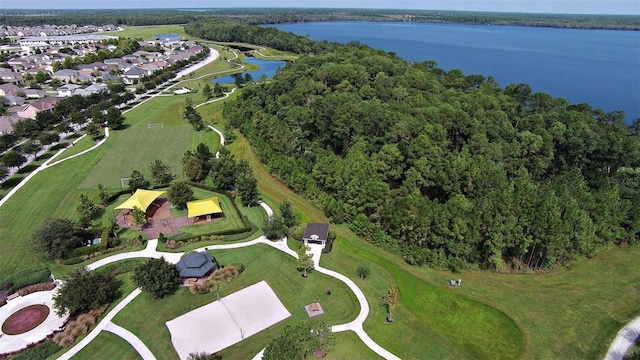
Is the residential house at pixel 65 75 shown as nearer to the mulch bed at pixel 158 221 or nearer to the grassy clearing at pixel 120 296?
the mulch bed at pixel 158 221

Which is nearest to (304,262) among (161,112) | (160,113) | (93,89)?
(160,113)

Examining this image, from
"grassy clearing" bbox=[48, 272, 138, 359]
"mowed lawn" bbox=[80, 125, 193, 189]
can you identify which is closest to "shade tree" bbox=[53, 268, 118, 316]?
"grassy clearing" bbox=[48, 272, 138, 359]

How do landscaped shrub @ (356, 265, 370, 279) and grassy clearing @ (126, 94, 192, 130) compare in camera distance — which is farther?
grassy clearing @ (126, 94, 192, 130)

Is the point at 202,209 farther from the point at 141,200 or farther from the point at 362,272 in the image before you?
the point at 362,272

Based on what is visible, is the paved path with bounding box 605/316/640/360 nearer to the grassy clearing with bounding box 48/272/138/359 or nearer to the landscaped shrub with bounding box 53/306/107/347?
the grassy clearing with bounding box 48/272/138/359

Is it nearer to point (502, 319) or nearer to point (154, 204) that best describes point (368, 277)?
point (502, 319)
